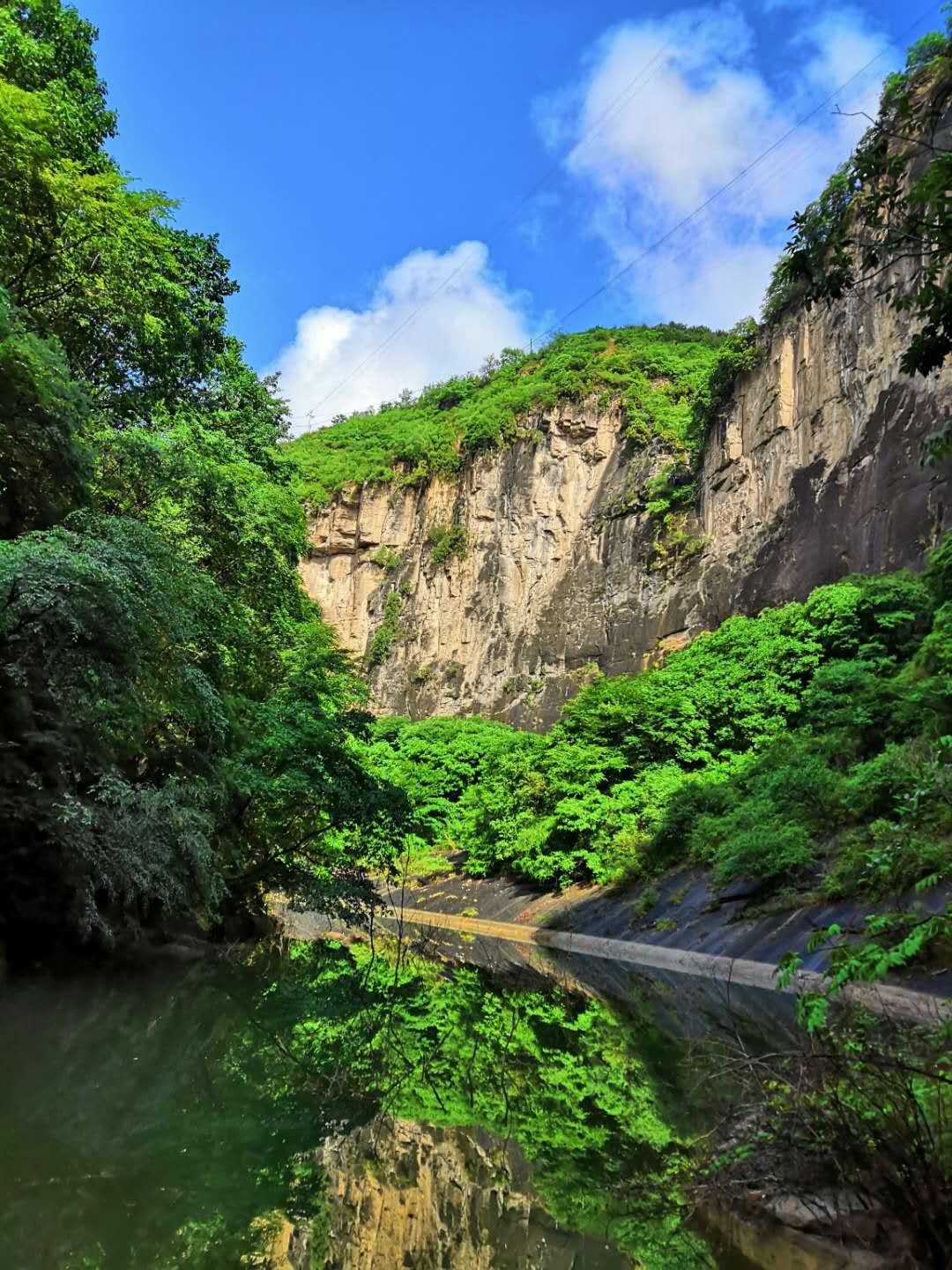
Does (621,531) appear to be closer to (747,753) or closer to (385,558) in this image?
(385,558)

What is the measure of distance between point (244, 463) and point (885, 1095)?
1892cm

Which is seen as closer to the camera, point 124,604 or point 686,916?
point 124,604

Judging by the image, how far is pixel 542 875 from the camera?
25312 millimetres

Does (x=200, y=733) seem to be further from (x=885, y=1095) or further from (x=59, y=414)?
(x=885, y=1095)

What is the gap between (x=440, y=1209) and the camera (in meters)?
4.88

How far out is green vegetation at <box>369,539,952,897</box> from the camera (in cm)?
1662

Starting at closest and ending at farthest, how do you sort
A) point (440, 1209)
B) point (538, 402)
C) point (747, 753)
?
1. point (440, 1209)
2. point (747, 753)
3. point (538, 402)

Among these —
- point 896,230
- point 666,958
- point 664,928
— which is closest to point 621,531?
point 664,928

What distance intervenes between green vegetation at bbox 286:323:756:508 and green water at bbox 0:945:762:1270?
3592 centimetres

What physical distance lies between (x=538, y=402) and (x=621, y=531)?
13.3 meters

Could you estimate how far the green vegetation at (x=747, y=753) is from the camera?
54.5ft

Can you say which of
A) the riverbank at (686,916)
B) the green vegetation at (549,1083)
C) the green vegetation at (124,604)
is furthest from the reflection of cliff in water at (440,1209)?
the green vegetation at (124,604)

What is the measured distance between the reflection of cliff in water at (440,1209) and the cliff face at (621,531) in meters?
26.2

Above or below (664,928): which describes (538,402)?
above
